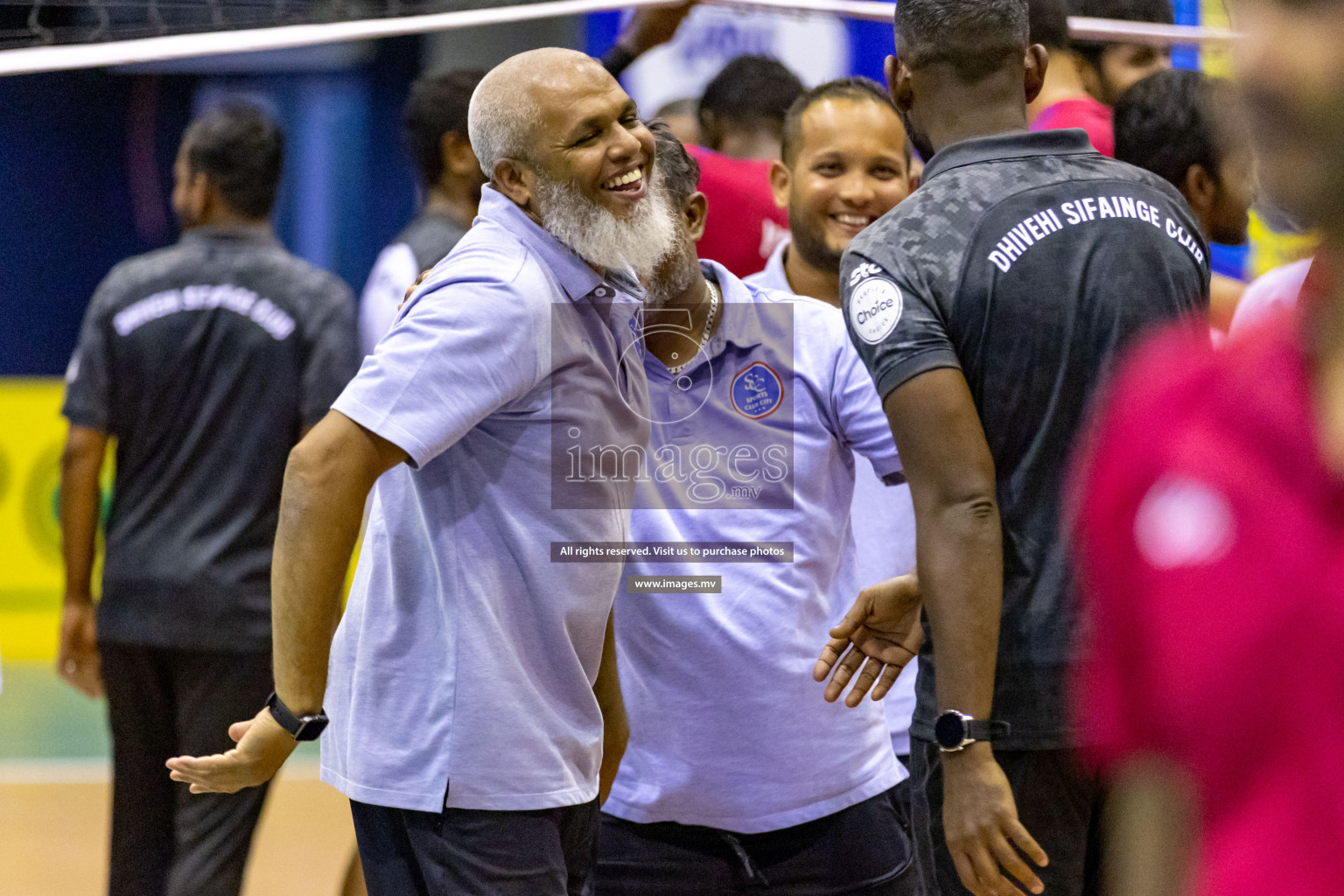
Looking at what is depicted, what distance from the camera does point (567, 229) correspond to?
2125mm

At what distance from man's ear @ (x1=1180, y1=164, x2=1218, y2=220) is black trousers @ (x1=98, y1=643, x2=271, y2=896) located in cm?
250

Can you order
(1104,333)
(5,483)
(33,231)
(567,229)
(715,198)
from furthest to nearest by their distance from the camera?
(33,231) < (5,483) < (715,198) < (567,229) < (1104,333)

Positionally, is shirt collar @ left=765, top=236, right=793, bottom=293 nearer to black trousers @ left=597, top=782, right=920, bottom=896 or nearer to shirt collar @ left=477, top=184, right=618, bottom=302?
shirt collar @ left=477, top=184, right=618, bottom=302

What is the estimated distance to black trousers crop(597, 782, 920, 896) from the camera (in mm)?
2459

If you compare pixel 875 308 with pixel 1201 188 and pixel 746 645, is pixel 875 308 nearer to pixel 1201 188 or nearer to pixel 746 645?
pixel 746 645

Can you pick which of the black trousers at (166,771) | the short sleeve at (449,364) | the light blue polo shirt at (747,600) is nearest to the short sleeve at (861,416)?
the light blue polo shirt at (747,600)

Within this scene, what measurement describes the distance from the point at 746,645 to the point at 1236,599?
1.75 m

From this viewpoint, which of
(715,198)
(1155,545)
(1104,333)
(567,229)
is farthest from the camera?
(715,198)

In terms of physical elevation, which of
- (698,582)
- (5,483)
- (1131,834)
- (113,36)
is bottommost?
(5,483)

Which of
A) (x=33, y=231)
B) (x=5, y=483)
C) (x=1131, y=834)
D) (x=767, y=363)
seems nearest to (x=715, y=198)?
(x=767, y=363)

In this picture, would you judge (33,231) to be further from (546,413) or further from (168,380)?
(546,413)

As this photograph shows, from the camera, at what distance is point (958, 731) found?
188 centimetres

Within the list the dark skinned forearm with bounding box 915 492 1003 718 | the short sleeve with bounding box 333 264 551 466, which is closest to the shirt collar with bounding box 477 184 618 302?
the short sleeve with bounding box 333 264 551 466

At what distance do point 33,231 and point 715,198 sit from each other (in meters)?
6.51
